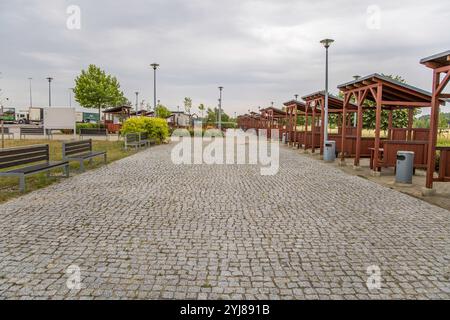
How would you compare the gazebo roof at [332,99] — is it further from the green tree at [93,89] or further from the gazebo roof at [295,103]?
the green tree at [93,89]

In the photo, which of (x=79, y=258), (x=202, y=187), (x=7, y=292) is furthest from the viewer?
(x=202, y=187)

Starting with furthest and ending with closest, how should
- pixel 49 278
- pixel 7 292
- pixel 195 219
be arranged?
pixel 195 219, pixel 49 278, pixel 7 292

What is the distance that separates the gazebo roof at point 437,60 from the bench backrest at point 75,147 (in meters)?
9.30

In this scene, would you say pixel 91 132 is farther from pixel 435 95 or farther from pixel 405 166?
pixel 435 95

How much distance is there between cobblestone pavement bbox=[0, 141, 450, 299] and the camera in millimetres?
3381

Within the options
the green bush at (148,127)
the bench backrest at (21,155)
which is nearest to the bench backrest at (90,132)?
the green bush at (148,127)

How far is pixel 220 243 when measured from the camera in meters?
4.59

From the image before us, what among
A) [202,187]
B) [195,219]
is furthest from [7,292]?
[202,187]

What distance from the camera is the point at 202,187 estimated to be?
28.2ft

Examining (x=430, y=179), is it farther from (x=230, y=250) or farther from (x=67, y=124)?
(x=67, y=124)

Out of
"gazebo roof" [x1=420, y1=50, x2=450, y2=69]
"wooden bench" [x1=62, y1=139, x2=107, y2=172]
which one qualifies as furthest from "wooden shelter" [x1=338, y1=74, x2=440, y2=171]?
"wooden bench" [x1=62, y1=139, x2=107, y2=172]

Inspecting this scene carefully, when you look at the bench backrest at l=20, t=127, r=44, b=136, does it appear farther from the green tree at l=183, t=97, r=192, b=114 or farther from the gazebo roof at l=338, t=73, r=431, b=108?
the green tree at l=183, t=97, r=192, b=114

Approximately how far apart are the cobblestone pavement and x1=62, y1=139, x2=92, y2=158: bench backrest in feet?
7.96
